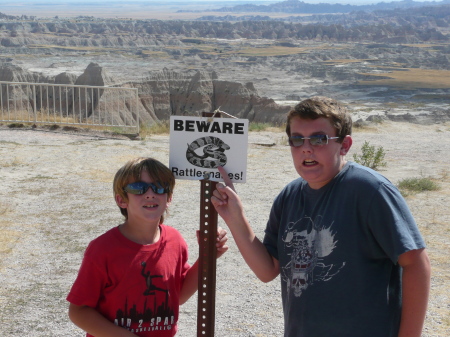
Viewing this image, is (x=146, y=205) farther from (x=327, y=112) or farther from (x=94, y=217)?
(x=94, y=217)

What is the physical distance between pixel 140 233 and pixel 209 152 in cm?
49

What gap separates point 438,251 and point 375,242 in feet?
14.5

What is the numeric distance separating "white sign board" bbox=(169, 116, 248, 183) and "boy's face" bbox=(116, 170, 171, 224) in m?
0.16

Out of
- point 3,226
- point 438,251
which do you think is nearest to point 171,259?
point 438,251

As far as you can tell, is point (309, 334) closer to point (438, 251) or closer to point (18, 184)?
point (438, 251)

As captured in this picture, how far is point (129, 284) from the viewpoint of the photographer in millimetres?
2672

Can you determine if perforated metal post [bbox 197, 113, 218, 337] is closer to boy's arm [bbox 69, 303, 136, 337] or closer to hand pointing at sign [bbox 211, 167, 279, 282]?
hand pointing at sign [bbox 211, 167, 279, 282]

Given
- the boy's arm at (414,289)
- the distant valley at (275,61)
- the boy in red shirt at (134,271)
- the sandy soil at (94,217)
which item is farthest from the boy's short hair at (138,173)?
the distant valley at (275,61)

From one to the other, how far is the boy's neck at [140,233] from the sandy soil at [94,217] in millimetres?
2136

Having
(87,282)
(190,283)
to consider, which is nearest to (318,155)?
(190,283)

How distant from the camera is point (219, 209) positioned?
2734 mm

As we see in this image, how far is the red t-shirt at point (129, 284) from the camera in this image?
2641 millimetres

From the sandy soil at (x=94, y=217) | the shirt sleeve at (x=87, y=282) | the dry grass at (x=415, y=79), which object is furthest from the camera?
the dry grass at (x=415, y=79)

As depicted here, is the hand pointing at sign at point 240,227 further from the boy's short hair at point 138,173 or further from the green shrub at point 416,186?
the green shrub at point 416,186
